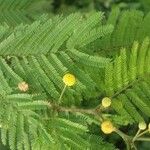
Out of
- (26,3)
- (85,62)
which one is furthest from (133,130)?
(85,62)

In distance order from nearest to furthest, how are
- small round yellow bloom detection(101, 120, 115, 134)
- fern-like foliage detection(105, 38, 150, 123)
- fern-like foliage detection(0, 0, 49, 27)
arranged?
1. small round yellow bloom detection(101, 120, 115, 134)
2. fern-like foliage detection(105, 38, 150, 123)
3. fern-like foliage detection(0, 0, 49, 27)

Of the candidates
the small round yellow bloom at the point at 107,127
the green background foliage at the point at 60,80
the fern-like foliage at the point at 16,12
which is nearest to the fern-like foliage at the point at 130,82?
the green background foliage at the point at 60,80

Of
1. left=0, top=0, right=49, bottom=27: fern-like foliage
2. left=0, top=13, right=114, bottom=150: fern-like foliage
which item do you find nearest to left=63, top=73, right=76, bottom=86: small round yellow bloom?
left=0, top=13, right=114, bottom=150: fern-like foliage

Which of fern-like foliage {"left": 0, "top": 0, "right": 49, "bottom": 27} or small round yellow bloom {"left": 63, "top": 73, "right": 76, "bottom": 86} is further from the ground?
fern-like foliage {"left": 0, "top": 0, "right": 49, "bottom": 27}

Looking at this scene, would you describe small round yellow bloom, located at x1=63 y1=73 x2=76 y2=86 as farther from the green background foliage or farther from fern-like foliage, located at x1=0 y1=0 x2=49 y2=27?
fern-like foliage, located at x1=0 y1=0 x2=49 y2=27

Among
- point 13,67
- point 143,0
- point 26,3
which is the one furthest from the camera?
point 143,0

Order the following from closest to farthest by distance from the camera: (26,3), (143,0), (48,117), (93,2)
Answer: (48,117) → (26,3) → (143,0) → (93,2)

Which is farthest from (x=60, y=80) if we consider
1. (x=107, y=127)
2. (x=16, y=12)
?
(x=16, y=12)

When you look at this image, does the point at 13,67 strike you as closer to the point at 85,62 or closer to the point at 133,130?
the point at 85,62
